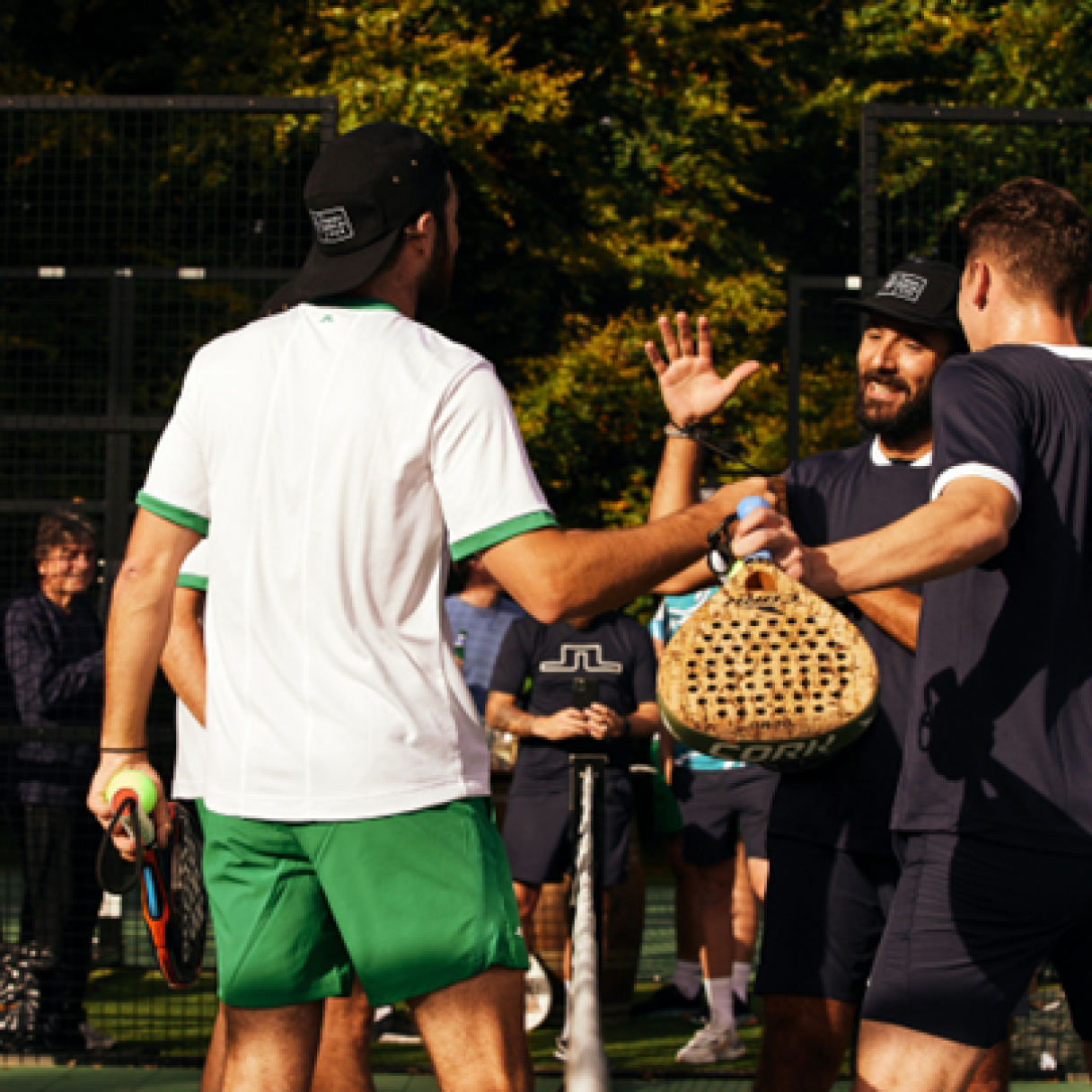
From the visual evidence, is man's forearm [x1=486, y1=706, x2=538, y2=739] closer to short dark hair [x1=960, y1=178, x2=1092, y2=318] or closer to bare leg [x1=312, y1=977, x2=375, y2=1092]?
bare leg [x1=312, y1=977, x2=375, y2=1092]

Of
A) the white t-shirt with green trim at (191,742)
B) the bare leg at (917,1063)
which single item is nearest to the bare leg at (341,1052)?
the white t-shirt with green trim at (191,742)

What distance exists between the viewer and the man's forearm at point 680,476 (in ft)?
10.3

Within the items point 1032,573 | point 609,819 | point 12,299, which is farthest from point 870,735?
point 12,299

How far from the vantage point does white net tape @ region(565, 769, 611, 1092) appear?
1.52 meters

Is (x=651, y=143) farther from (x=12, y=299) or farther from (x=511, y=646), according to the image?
(x=511, y=646)

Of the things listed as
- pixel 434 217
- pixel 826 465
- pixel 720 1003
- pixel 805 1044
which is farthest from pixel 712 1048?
pixel 434 217

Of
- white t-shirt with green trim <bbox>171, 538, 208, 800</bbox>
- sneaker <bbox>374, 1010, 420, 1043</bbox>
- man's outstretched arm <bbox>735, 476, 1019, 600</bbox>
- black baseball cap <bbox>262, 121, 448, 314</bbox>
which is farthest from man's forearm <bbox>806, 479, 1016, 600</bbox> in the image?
sneaker <bbox>374, 1010, 420, 1043</bbox>

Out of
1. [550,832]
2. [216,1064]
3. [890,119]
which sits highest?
[890,119]

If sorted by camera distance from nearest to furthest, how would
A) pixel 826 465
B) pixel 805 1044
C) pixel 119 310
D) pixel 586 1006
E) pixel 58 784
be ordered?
pixel 586 1006 → pixel 805 1044 → pixel 826 465 → pixel 119 310 → pixel 58 784

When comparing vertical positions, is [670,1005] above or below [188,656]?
below

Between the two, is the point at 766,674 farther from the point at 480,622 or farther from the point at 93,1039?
the point at 480,622

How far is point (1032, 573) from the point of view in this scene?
8.11 ft

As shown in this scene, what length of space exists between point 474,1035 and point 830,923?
130 cm

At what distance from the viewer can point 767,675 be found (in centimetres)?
231
